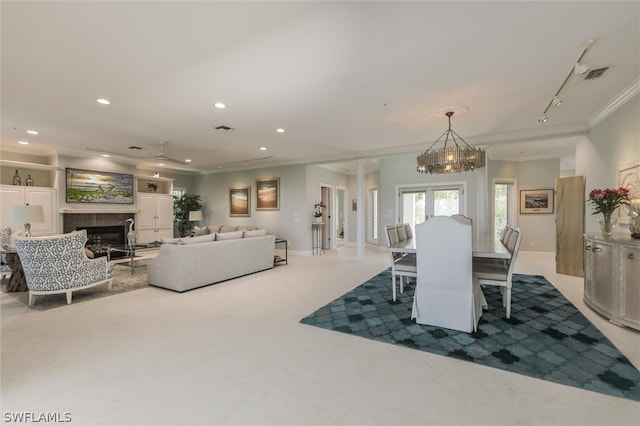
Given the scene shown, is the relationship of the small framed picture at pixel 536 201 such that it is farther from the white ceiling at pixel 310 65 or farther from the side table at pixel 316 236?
the side table at pixel 316 236

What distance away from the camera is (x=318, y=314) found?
131 inches

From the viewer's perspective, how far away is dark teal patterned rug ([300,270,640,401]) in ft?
6.89

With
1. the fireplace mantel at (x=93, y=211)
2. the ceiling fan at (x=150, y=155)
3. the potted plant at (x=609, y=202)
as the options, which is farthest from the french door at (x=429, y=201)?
the fireplace mantel at (x=93, y=211)

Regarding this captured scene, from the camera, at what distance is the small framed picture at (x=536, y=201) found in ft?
23.9

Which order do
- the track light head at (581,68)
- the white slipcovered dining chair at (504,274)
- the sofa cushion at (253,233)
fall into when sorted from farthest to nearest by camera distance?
the sofa cushion at (253,233) → the white slipcovered dining chair at (504,274) → the track light head at (581,68)

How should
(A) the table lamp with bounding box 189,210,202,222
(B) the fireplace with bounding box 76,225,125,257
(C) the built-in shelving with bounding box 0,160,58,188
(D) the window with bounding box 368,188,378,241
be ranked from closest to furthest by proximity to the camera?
1. (C) the built-in shelving with bounding box 0,160,58,188
2. (B) the fireplace with bounding box 76,225,125,257
3. (A) the table lamp with bounding box 189,210,202,222
4. (D) the window with bounding box 368,188,378,241

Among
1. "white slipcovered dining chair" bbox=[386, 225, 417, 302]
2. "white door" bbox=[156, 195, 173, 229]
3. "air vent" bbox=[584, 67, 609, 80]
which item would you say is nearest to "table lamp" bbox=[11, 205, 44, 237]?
"white door" bbox=[156, 195, 173, 229]

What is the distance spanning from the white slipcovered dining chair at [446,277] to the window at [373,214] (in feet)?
19.4

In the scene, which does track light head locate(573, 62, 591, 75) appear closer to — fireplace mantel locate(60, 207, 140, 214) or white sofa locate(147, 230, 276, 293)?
white sofa locate(147, 230, 276, 293)

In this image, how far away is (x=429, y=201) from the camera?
25.3ft

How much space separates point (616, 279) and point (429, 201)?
4847 millimetres

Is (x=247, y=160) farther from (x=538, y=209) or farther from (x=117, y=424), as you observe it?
(x=538, y=209)

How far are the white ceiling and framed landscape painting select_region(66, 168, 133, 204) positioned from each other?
1912mm

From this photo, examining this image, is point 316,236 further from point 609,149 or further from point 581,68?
point 581,68
